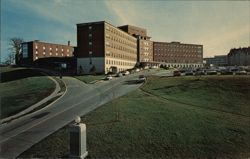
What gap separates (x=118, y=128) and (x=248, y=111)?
14029mm

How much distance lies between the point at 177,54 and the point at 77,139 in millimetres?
143501

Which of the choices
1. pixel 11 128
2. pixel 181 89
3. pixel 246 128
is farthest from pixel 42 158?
pixel 181 89

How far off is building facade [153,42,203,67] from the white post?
128471mm

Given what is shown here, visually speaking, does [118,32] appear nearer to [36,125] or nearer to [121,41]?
[121,41]

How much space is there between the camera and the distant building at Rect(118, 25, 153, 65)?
405ft

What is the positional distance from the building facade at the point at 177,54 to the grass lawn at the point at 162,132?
116 meters

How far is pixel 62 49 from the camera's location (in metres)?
125

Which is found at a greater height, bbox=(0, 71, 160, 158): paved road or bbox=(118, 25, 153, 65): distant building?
bbox=(118, 25, 153, 65): distant building

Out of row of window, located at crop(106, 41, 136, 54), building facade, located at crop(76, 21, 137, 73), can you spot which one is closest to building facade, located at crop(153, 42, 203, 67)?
row of window, located at crop(106, 41, 136, 54)

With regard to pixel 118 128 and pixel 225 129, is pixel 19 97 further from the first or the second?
pixel 225 129

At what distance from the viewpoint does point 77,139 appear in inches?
547

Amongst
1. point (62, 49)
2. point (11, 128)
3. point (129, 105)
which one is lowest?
point (11, 128)

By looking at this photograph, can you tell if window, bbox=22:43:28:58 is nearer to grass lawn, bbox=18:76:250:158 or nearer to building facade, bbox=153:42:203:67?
building facade, bbox=153:42:203:67

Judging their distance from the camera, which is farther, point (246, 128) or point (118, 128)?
point (246, 128)
